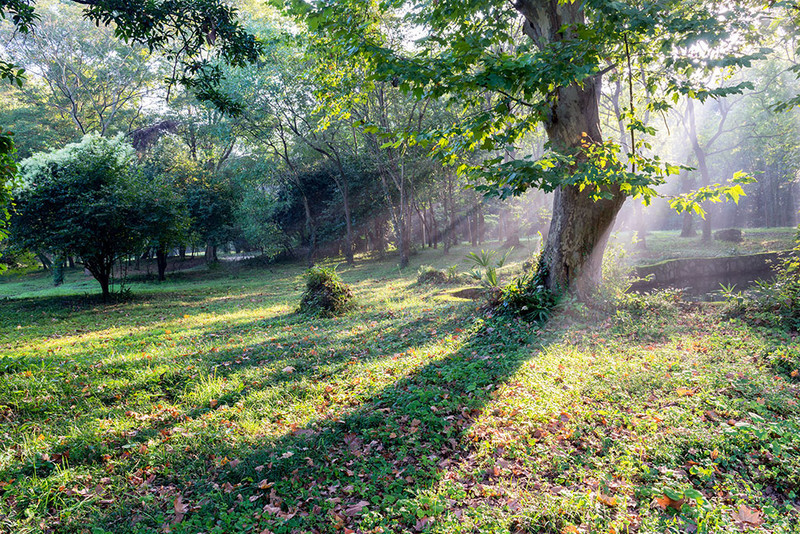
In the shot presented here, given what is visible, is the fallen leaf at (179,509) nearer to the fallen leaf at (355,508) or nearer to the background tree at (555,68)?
the fallen leaf at (355,508)

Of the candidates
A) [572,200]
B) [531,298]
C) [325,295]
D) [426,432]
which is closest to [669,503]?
[426,432]

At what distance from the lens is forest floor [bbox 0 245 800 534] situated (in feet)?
8.63

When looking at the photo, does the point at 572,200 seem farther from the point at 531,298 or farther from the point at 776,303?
the point at 776,303

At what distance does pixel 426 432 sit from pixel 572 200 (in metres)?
4.90

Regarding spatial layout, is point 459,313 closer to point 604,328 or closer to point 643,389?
point 604,328

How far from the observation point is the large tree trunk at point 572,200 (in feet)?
21.0

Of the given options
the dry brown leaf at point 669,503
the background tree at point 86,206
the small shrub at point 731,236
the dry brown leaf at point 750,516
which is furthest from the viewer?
Answer: the small shrub at point 731,236

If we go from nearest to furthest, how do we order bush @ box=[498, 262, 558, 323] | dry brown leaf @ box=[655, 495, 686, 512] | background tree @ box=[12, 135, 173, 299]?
dry brown leaf @ box=[655, 495, 686, 512] → bush @ box=[498, 262, 558, 323] → background tree @ box=[12, 135, 173, 299]

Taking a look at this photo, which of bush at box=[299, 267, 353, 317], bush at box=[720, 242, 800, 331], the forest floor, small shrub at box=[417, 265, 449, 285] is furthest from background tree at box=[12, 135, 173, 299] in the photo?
bush at box=[720, 242, 800, 331]

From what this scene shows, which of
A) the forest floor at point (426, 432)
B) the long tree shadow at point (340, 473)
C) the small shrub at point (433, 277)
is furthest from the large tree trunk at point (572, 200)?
the small shrub at point (433, 277)

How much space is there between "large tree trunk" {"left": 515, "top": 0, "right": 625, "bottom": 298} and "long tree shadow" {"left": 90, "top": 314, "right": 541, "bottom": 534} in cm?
330

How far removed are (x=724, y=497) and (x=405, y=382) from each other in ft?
9.66

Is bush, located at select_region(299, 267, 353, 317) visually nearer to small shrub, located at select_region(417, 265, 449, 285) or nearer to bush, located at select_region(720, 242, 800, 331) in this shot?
small shrub, located at select_region(417, 265, 449, 285)

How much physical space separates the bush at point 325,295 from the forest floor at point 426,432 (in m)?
2.78
